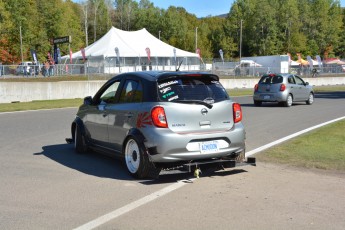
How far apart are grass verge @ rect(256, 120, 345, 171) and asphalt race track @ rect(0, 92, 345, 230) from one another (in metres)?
0.56

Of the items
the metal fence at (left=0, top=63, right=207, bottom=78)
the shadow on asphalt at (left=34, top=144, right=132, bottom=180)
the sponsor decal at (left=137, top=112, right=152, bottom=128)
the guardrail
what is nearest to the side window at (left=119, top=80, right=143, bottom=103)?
the sponsor decal at (left=137, top=112, right=152, bottom=128)

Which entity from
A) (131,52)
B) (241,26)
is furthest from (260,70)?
(241,26)

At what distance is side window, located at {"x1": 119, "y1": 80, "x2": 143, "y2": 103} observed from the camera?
7524 millimetres

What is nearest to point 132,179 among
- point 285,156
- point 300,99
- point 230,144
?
point 230,144

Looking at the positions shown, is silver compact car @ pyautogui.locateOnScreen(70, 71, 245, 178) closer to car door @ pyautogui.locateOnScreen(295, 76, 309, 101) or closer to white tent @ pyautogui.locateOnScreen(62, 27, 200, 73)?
car door @ pyautogui.locateOnScreen(295, 76, 309, 101)

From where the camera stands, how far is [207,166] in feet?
23.6

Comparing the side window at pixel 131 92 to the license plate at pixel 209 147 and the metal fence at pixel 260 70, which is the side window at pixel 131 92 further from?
the metal fence at pixel 260 70

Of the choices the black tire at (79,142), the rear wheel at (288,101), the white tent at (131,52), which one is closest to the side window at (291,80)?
the rear wheel at (288,101)

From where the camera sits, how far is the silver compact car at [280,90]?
2114 centimetres

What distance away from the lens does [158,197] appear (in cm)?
615

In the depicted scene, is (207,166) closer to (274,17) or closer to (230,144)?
(230,144)

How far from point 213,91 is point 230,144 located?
889 millimetres

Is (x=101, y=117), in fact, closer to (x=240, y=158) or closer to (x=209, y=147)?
(x=209, y=147)

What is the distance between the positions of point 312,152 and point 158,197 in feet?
13.9
